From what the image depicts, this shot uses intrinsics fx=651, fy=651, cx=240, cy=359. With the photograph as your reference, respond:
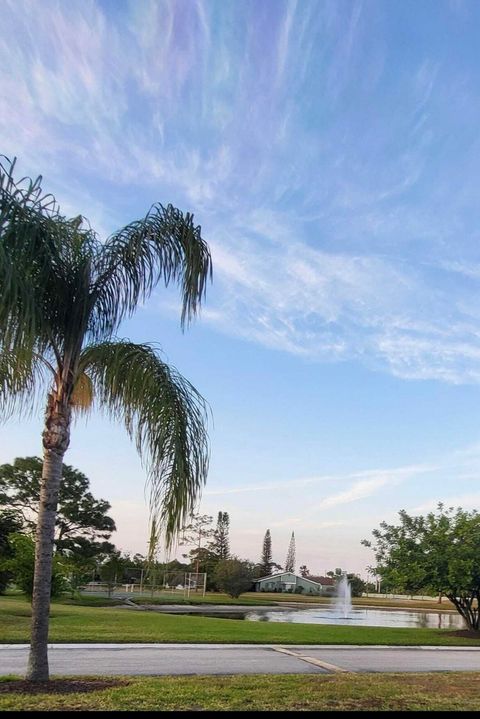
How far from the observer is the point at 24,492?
42.1 metres

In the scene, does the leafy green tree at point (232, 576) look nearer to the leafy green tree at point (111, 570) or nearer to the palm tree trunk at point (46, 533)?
the leafy green tree at point (111, 570)

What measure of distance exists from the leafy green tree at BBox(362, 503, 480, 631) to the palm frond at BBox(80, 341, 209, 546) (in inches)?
582

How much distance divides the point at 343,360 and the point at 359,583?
60.6 m

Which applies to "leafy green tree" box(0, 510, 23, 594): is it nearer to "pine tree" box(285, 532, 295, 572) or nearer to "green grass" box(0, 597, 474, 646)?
"green grass" box(0, 597, 474, 646)

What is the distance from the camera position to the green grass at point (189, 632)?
1467 cm

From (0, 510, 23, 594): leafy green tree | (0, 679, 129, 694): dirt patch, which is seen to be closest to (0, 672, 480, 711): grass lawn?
(0, 679, 129, 694): dirt patch

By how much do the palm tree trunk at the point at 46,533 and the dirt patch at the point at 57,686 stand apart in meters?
0.12

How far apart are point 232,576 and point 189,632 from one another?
31377 mm

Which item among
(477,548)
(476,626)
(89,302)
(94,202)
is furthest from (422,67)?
(476,626)

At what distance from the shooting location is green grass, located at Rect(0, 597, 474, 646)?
14.7 m

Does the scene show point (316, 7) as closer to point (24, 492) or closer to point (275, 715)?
point (275, 715)

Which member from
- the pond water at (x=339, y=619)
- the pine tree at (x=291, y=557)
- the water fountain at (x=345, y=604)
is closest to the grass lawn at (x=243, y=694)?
the pond water at (x=339, y=619)

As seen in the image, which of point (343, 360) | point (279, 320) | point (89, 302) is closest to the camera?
point (89, 302)

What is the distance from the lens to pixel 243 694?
319 inches
